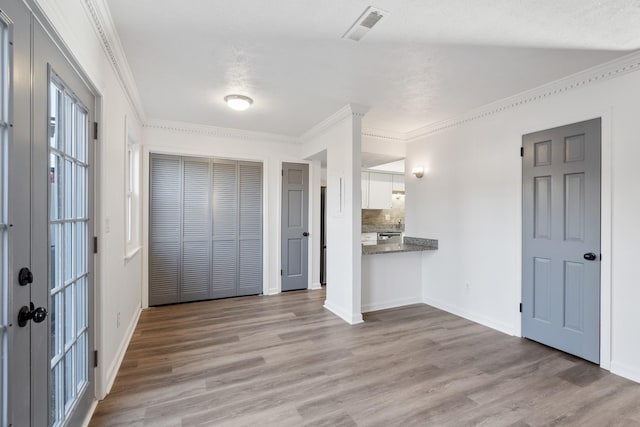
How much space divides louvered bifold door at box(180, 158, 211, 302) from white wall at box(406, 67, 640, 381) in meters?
3.05

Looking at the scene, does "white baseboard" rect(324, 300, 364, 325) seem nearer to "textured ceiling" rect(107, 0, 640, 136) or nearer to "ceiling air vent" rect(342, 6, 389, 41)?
"textured ceiling" rect(107, 0, 640, 136)

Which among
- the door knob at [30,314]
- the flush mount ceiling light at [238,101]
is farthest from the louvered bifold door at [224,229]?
the door knob at [30,314]

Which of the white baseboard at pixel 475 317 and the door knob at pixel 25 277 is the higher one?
the door knob at pixel 25 277

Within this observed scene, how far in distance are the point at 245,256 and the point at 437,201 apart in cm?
296

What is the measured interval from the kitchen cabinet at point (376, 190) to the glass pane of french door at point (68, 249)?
19.2ft

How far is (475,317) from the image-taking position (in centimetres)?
369

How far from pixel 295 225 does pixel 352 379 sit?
2.97 m

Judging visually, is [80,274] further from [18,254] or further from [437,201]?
[437,201]

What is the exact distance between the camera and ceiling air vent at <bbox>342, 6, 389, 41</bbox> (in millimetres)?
1897

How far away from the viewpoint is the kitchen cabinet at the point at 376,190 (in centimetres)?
718

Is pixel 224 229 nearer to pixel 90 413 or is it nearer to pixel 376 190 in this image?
Result: pixel 90 413

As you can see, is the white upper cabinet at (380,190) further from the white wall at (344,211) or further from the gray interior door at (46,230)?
the gray interior door at (46,230)

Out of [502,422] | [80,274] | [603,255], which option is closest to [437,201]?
[603,255]

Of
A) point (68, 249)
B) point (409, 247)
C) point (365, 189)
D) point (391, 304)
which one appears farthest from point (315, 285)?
point (68, 249)
